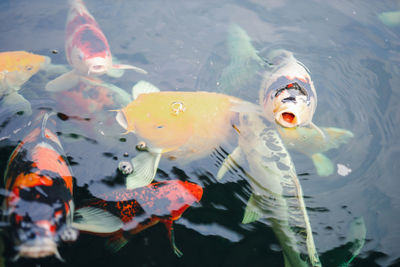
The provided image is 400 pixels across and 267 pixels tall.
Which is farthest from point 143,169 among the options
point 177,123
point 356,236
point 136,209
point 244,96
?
point 356,236

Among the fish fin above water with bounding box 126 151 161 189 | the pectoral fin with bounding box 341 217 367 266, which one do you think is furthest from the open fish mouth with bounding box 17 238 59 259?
the pectoral fin with bounding box 341 217 367 266

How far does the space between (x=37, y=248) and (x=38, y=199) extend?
38 cm

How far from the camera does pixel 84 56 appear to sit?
13.2 ft

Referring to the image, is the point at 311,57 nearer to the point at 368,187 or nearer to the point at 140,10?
the point at 368,187

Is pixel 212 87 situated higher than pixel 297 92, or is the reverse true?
pixel 297 92

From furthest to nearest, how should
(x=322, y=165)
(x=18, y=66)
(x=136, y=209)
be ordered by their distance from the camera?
(x=18, y=66)
(x=322, y=165)
(x=136, y=209)

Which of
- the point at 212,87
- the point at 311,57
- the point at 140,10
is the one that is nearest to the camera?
the point at 212,87

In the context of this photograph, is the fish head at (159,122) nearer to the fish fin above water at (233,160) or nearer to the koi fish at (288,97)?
the fish fin above water at (233,160)

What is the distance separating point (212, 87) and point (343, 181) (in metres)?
1.94

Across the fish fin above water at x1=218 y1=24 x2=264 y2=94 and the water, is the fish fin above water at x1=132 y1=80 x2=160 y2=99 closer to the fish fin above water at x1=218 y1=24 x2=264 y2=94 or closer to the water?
the water

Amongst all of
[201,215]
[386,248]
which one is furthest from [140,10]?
[386,248]

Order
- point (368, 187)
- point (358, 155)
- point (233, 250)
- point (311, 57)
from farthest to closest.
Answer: point (311, 57) < point (358, 155) < point (368, 187) < point (233, 250)

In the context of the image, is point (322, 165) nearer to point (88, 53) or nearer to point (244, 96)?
point (244, 96)

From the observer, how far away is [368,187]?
11.2 feet
